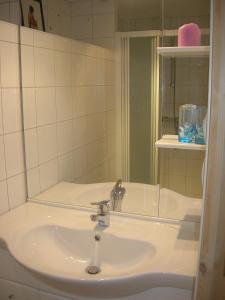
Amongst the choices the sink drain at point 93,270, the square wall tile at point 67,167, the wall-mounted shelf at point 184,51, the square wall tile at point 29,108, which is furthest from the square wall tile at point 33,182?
the wall-mounted shelf at point 184,51

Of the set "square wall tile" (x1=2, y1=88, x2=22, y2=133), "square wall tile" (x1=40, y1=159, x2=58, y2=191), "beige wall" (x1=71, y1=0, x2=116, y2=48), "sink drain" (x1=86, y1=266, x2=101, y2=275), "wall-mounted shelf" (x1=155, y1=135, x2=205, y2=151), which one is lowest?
"sink drain" (x1=86, y1=266, x2=101, y2=275)

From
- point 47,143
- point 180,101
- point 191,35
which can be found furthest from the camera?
point 47,143

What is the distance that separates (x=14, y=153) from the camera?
1.52m

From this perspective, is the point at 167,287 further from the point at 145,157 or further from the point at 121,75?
the point at 121,75

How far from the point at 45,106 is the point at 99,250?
0.76 metres

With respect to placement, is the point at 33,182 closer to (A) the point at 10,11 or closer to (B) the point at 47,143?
(B) the point at 47,143

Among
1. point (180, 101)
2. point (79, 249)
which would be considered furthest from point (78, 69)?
point (79, 249)

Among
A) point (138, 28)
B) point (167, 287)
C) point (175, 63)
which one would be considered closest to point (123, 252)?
point (167, 287)

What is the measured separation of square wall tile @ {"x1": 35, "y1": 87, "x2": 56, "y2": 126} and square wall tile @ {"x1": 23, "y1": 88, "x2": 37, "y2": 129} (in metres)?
0.02

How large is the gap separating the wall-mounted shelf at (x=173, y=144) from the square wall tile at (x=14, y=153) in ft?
2.29

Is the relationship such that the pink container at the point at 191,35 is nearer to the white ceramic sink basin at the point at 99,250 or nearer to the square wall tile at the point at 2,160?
the white ceramic sink basin at the point at 99,250

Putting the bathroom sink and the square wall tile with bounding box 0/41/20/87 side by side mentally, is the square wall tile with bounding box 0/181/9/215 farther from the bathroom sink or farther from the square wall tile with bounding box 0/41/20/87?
the square wall tile with bounding box 0/41/20/87

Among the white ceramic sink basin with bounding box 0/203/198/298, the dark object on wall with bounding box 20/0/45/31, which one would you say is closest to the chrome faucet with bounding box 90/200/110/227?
the white ceramic sink basin with bounding box 0/203/198/298

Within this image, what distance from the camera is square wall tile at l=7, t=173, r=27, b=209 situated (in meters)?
1.51
